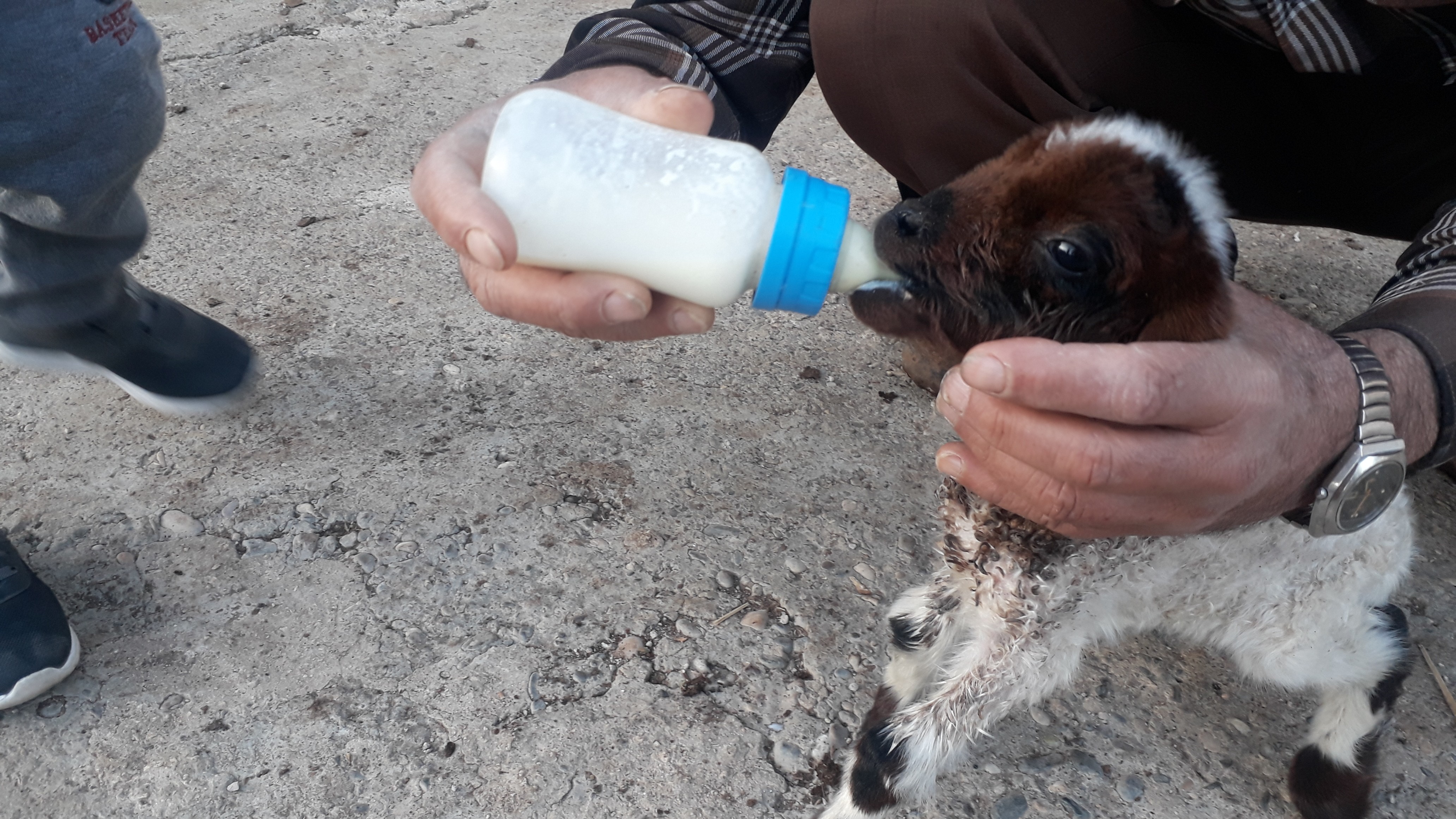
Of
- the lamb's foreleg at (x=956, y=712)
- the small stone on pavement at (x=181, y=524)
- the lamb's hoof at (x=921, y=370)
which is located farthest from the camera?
the lamb's hoof at (x=921, y=370)

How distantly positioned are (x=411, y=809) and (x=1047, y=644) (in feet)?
3.81

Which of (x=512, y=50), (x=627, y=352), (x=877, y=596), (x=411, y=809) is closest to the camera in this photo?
(x=411, y=809)

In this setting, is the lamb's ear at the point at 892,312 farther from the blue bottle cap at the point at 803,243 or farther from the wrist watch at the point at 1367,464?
the wrist watch at the point at 1367,464

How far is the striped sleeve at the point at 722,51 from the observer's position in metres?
1.90

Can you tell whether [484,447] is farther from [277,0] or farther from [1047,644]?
Answer: [277,0]

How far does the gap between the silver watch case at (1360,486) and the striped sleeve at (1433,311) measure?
142 mm

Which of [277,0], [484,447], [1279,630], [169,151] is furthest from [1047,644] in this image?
[277,0]

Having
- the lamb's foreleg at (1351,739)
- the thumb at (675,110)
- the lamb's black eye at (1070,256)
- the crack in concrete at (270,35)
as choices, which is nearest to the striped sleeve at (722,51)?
the thumb at (675,110)

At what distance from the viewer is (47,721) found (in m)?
1.79

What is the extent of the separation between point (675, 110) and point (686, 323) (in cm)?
31

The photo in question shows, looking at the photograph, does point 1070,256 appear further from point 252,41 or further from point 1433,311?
point 252,41

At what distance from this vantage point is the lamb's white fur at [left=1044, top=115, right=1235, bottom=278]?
1416mm

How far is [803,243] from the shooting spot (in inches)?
48.7

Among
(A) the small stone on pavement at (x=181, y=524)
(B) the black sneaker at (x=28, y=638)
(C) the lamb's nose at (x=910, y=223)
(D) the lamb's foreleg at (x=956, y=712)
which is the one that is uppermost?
(C) the lamb's nose at (x=910, y=223)
